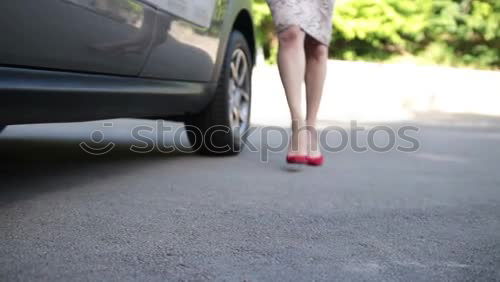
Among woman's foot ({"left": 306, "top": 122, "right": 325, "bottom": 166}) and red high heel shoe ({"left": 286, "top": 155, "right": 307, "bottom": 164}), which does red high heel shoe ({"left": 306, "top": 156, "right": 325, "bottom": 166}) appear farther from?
red high heel shoe ({"left": 286, "top": 155, "right": 307, "bottom": 164})

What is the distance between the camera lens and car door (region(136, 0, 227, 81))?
3023 millimetres

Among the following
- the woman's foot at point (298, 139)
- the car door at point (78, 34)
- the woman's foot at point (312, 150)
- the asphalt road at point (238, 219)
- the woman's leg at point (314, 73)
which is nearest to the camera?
the asphalt road at point (238, 219)

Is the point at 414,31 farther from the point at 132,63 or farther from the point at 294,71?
the point at 132,63

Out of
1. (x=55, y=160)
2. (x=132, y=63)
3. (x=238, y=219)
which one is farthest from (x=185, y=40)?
(x=238, y=219)

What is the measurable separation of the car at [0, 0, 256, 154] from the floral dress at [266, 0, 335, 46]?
0.30 m

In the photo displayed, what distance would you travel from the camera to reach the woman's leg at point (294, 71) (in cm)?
380

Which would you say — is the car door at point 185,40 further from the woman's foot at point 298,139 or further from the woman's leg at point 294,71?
the woman's foot at point 298,139

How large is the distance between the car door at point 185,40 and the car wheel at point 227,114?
242 millimetres

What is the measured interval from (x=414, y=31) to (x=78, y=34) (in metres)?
15.5

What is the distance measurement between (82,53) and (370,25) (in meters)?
14.8

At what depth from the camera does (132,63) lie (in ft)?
9.31

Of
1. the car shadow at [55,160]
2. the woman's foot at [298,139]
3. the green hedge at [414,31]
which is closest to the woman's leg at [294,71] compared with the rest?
the woman's foot at [298,139]

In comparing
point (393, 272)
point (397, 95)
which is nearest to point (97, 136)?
point (393, 272)

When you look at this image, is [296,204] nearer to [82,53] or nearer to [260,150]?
[82,53]
